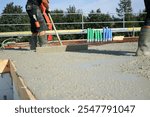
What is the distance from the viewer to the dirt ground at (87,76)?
16.0ft

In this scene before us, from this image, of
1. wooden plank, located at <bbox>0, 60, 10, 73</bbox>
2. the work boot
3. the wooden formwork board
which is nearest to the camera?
the wooden formwork board

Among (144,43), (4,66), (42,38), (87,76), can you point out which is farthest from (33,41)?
(87,76)

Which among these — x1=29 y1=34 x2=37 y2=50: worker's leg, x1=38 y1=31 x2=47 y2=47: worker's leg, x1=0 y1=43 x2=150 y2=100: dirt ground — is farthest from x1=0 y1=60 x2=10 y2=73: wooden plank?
x1=29 y1=34 x2=37 y2=50: worker's leg

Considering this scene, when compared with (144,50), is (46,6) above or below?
above

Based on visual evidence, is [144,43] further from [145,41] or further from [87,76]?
[87,76]

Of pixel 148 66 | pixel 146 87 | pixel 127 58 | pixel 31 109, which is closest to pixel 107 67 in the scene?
pixel 148 66

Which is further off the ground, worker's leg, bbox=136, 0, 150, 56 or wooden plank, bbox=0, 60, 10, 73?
worker's leg, bbox=136, 0, 150, 56

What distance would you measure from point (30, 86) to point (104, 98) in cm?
118

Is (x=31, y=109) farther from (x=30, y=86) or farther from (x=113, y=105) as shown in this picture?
(x=30, y=86)

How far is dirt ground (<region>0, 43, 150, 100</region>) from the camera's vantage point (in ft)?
16.0

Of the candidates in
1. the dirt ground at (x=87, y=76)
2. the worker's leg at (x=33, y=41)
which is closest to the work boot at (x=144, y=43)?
the dirt ground at (x=87, y=76)

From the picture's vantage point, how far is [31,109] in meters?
4.17

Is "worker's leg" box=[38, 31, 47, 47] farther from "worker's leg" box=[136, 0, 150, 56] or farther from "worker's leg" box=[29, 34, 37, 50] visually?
"worker's leg" box=[136, 0, 150, 56]

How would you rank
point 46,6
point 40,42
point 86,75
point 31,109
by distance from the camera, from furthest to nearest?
point 46,6
point 40,42
point 86,75
point 31,109
